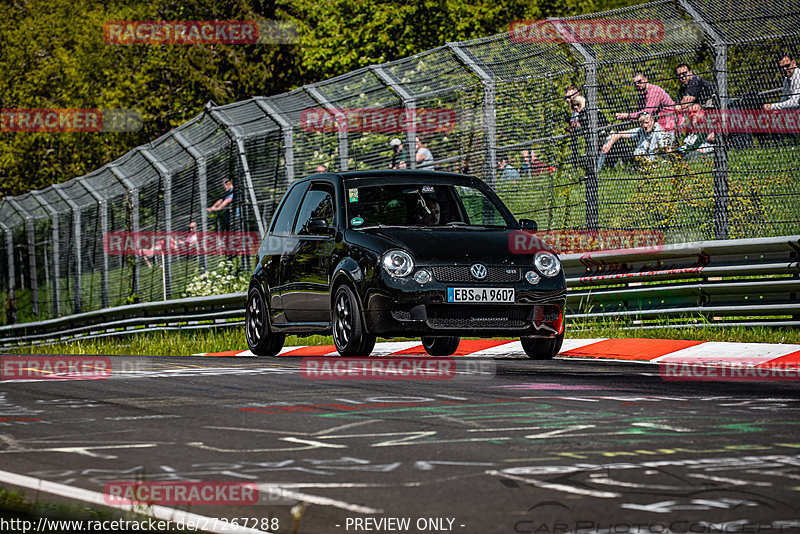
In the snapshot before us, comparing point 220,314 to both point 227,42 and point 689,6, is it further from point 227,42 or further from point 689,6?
point 227,42

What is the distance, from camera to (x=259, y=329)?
45.2 feet

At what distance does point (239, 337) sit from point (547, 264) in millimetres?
7500

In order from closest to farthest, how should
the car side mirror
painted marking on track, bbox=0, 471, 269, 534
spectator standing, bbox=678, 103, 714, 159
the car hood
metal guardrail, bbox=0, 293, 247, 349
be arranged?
1. painted marking on track, bbox=0, 471, 269, 534
2. the car hood
3. the car side mirror
4. spectator standing, bbox=678, 103, 714, 159
5. metal guardrail, bbox=0, 293, 247, 349

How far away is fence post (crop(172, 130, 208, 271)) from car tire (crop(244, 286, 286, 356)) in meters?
7.14

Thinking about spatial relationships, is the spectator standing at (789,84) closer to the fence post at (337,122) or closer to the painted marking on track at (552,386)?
the painted marking on track at (552,386)

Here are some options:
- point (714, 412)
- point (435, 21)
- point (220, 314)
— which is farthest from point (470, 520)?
point (435, 21)

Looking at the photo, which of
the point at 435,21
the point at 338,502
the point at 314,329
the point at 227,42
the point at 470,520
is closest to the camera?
the point at 470,520

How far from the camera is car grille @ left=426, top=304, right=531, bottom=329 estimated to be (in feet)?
35.6

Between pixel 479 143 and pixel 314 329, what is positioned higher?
pixel 479 143

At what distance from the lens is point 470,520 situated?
469 cm

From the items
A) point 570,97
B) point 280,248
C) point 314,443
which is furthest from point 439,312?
Answer: point 570,97

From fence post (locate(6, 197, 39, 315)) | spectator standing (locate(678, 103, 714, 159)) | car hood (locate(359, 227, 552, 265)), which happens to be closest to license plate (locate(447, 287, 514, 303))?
car hood (locate(359, 227, 552, 265))

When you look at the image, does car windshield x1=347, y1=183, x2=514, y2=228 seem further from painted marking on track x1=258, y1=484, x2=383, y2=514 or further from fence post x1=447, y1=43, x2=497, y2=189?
painted marking on track x1=258, y1=484, x2=383, y2=514

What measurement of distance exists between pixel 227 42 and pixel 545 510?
44.2 meters
